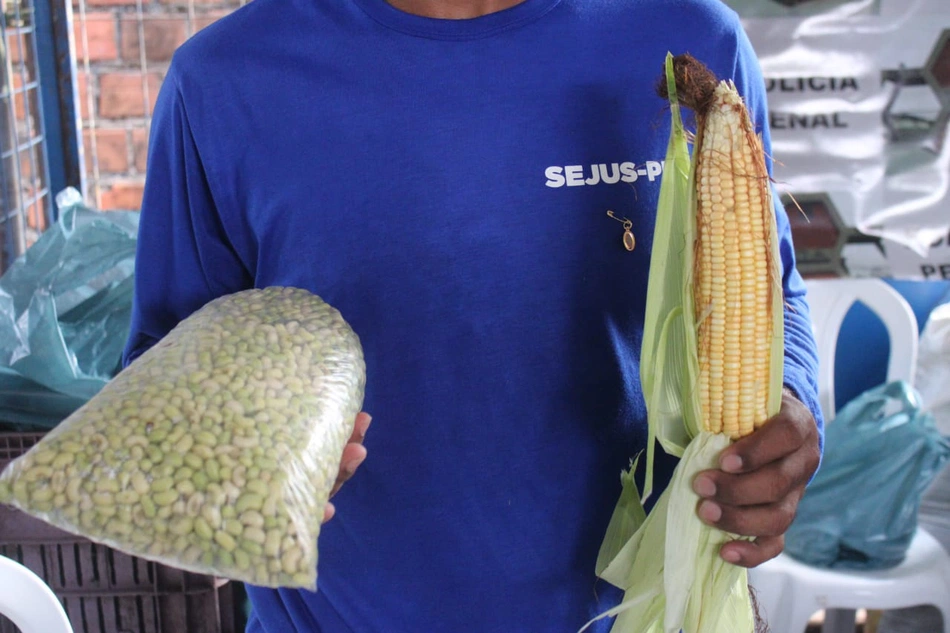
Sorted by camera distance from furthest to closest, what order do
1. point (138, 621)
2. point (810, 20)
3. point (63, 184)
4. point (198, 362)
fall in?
point (810, 20) < point (63, 184) < point (138, 621) < point (198, 362)

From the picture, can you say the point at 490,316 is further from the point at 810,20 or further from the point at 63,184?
the point at 810,20

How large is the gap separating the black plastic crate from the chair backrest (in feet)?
5.35

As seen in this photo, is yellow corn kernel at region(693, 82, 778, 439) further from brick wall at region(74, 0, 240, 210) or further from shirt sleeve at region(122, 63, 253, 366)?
brick wall at region(74, 0, 240, 210)

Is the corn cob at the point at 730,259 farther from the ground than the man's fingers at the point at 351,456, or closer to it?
farther from the ground

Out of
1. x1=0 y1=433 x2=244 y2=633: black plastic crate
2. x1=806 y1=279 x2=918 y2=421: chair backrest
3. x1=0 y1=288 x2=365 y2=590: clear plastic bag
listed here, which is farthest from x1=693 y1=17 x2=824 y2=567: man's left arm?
x1=806 y1=279 x2=918 y2=421: chair backrest

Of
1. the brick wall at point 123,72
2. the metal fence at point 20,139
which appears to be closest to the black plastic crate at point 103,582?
the metal fence at point 20,139

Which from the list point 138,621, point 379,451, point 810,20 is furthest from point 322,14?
point 810,20

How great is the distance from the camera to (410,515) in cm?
106

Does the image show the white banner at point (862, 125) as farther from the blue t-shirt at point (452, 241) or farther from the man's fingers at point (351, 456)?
the man's fingers at point (351, 456)

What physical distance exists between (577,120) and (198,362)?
0.46 m

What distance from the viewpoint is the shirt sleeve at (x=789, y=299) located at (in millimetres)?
1063

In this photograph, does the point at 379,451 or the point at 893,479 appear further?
the point at 893,479

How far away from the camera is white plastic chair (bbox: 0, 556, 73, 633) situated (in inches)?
46.9

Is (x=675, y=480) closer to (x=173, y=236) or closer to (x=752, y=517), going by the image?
(x=752, y=517)
